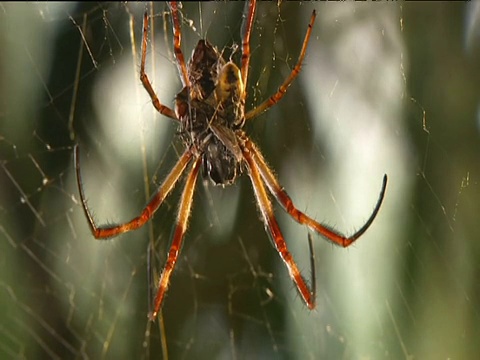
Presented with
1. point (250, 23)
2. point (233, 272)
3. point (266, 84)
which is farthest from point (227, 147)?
point (233, 272)

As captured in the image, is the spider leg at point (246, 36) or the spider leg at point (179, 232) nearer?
the spider leg at point (246, 36)

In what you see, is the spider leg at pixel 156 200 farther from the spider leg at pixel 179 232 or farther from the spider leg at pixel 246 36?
the spider leg at pixel 246 36

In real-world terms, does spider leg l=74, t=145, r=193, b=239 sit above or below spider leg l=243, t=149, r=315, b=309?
above

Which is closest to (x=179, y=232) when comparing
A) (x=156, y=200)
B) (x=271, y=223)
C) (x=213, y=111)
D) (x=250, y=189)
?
(x=156, y=200)

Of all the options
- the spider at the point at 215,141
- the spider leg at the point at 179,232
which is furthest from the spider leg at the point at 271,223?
the spider leg at the point at 179,232

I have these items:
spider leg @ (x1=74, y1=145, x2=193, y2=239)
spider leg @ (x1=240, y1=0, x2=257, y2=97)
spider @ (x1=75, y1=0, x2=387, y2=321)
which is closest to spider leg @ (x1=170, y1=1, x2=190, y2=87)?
spider @ (x1=75, y1=0, x2=387, y2=321)

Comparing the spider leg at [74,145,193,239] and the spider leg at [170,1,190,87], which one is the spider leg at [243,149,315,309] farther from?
the spider leg at [170,1,190,87]

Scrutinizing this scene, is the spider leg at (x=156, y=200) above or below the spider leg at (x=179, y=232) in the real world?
above

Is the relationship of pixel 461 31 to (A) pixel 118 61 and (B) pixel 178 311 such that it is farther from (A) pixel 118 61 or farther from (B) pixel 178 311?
(B) pixel 178 311
